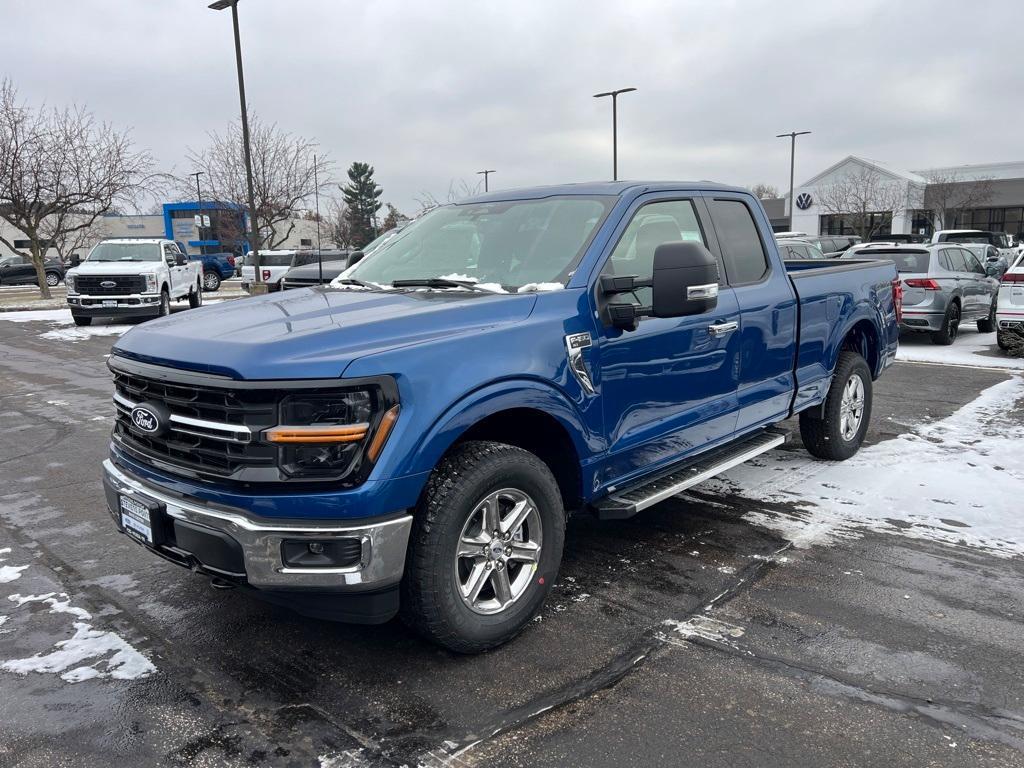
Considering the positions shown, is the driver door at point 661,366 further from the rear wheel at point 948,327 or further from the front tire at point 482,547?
the rear wheel at point 948,327

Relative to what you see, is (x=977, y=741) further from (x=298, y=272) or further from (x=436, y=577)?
(x=298, y=272)

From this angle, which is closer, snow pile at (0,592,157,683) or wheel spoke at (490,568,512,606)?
snow pile at (0,592,157,683)

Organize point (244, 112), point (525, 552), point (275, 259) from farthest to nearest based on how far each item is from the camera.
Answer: point (275, 259)
point (244, 112)
point (525, 552)

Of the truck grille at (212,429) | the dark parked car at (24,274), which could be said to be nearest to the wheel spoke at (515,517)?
the truck grille at (212,429)

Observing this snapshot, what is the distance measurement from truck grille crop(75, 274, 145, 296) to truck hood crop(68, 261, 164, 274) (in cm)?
10

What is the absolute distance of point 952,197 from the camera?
150 ft

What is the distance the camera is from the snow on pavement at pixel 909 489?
4652mm

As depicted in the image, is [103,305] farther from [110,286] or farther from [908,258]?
[908,258]

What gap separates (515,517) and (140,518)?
151 cm

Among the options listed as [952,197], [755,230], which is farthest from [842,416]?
[952,197]

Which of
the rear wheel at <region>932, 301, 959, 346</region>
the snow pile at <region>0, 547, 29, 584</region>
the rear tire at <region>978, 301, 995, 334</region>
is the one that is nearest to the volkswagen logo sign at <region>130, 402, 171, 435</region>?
the snow pile at <region>0, 547, 29, 584</region>

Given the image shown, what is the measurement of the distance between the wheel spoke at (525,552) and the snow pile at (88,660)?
4.98 feet

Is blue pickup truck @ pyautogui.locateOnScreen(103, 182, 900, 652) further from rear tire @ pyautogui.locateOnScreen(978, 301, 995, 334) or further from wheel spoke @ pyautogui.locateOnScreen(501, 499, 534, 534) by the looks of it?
rear tire @ pyautogui.locateOnScreen(978, 301, 995, 334)

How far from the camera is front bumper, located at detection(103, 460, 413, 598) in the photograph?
9.01ft
